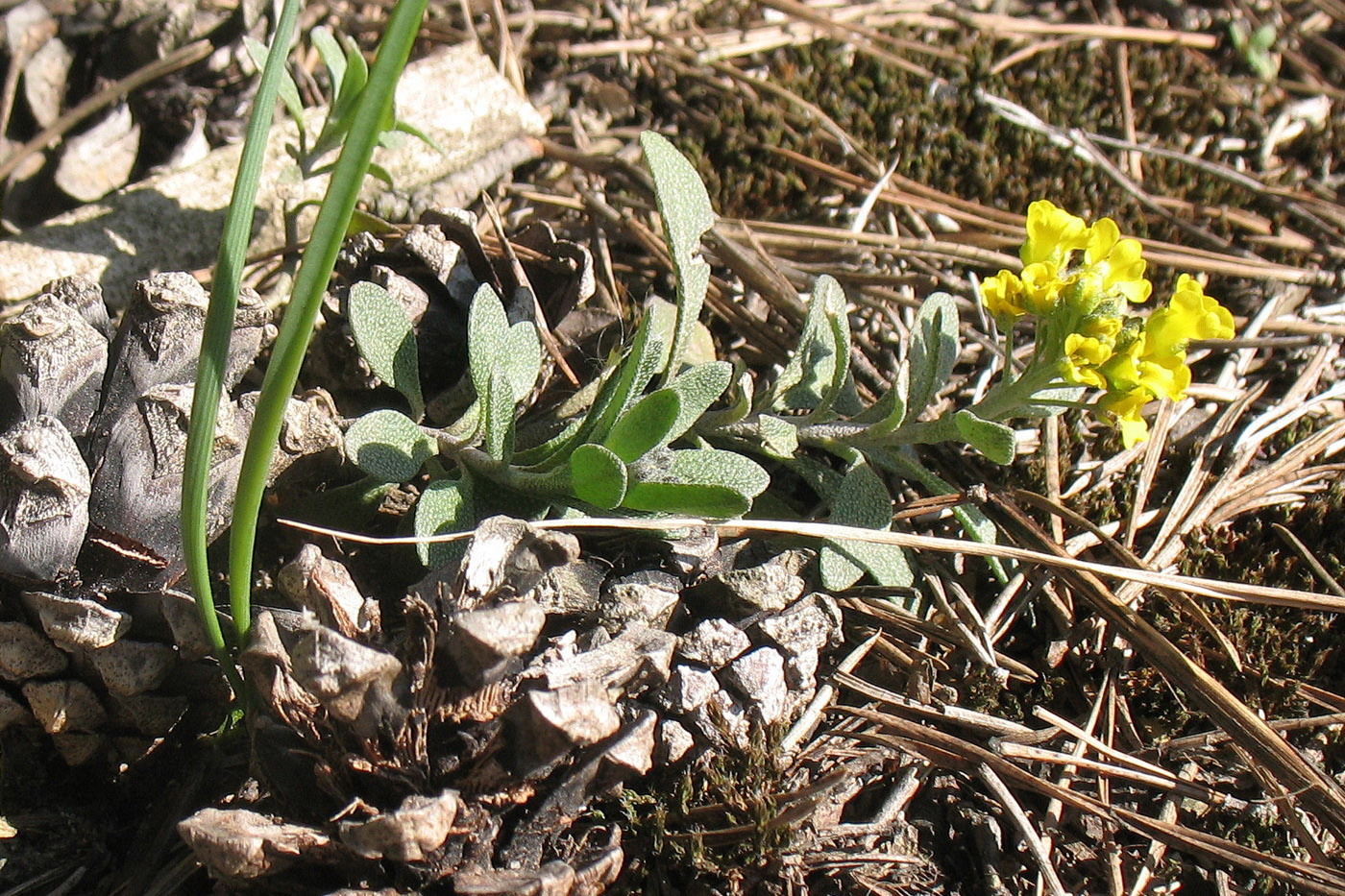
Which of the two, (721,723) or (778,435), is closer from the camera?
(721,723)

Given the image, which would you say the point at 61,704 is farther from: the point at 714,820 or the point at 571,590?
the point at 714,820

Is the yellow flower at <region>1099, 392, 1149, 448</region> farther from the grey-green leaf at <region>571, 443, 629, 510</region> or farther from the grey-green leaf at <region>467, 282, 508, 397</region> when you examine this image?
the grey-green leaf at <region>467, 282, 508, 397</region>

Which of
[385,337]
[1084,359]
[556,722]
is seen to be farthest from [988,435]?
[385,337]

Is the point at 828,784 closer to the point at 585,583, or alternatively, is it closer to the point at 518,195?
the point at 585,583

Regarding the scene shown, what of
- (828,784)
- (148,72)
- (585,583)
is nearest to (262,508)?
(585,583)

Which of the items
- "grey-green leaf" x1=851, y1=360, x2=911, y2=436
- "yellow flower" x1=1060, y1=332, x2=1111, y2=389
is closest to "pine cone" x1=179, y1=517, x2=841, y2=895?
"grey-green leaf" x1=851, y1=360, x2=911, y2=436

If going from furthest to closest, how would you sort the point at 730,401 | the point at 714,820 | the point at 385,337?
the point at 730,401 < the point at 385,337 < the point at 714,820
